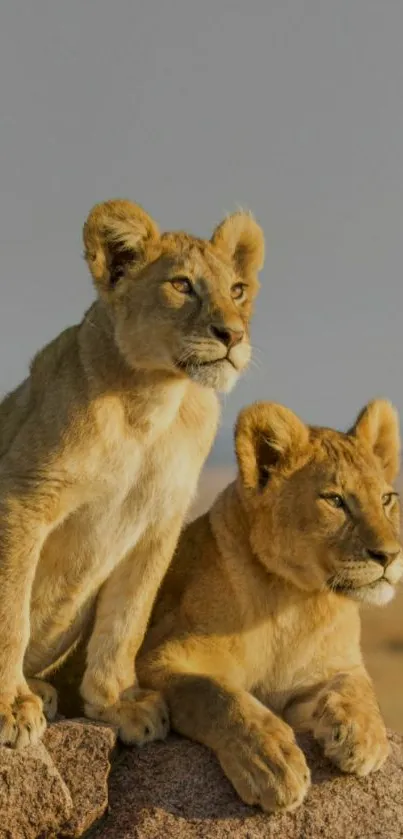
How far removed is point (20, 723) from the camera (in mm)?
5227

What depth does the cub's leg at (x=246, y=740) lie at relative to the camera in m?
5.02

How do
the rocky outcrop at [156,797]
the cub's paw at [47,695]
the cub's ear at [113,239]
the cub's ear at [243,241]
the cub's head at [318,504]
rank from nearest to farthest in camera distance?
the rocky outcrop at [156,797]
the cub's head at [318,504]
the cub's ear at [113,239]
the cub's paw at [47,695]
the cub's ear at [243,241]

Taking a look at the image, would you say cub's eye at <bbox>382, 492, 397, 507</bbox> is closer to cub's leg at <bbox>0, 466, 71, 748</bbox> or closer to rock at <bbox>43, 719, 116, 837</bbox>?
cub's leg at <bbox>0, 466, 71, 748</bbox>

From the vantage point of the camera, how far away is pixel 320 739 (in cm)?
545

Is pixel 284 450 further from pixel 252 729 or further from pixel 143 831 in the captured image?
pixel 143 831

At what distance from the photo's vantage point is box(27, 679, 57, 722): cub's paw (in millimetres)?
5770

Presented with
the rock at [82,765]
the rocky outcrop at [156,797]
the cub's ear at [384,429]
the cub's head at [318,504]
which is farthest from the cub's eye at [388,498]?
the rock at [82,765]

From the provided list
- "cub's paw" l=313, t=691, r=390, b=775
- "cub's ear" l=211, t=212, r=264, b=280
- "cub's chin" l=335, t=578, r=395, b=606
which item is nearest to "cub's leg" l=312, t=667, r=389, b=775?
"cub's paw" l=313, t=691, r=390, b=775

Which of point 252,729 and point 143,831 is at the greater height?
point 252,729

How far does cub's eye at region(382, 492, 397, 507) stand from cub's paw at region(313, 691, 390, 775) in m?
0.94

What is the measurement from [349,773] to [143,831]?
2.95 ft

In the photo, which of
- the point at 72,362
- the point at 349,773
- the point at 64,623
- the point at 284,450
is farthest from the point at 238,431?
the point at 349,773

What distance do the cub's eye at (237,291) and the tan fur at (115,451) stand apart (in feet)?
0.04

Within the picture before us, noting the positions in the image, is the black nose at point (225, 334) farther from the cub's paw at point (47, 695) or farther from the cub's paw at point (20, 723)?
the cub's paw at point (47, 695)
